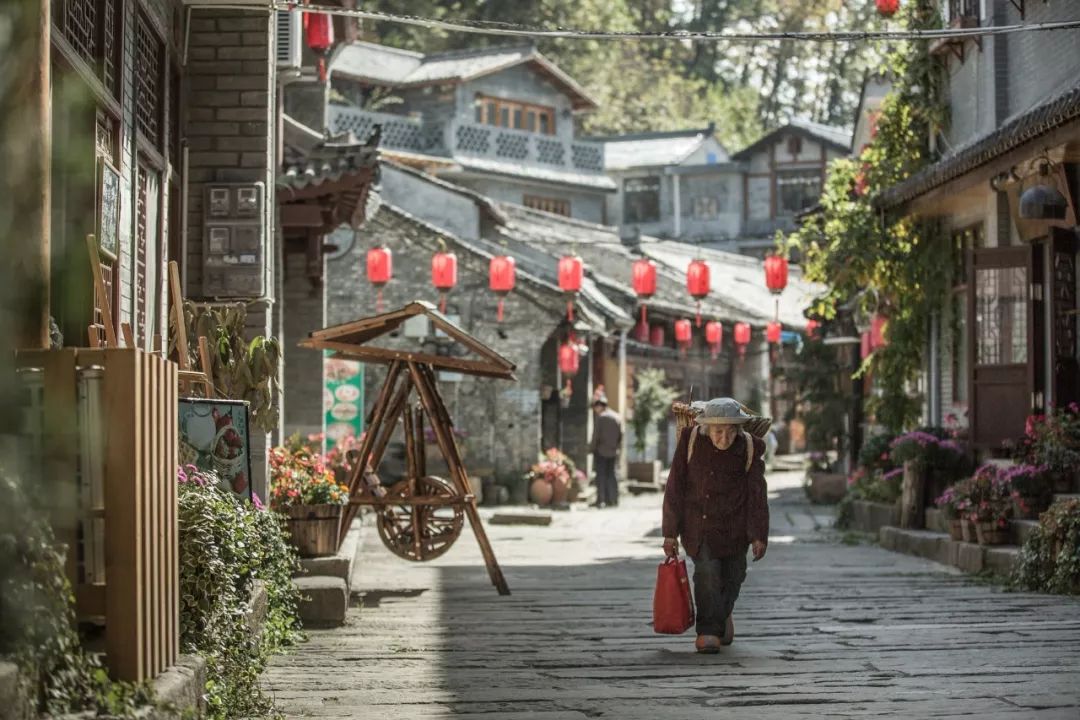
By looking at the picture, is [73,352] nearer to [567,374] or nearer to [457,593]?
[457,593]

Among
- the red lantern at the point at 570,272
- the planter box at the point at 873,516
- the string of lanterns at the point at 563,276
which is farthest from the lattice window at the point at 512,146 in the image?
the planter box at the point at 873,516

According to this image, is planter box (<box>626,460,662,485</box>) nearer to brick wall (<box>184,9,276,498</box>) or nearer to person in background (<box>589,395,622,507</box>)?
person in background (<box>589,395,622,507</box>)

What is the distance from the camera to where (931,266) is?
21156 mm

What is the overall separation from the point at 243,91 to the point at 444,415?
2982 mm

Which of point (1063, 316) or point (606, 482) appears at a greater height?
point (1063, 316)

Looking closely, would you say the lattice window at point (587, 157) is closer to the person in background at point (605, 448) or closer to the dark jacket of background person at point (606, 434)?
the person in background at point (605, 448)

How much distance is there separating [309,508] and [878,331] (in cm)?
1438

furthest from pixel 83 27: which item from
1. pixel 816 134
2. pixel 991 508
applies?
pixel 816 134

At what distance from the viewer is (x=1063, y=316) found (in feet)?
54.5

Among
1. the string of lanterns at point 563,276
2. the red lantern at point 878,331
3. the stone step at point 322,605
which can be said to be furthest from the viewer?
the string of lanterns at point 563,276

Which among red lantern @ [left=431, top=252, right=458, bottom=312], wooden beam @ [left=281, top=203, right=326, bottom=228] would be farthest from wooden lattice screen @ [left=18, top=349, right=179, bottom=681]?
red lantern @ [left=431, top=252, right=458, bottom=312]

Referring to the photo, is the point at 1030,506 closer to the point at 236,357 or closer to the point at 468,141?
the point at 236,357

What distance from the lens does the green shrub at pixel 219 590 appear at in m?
7.25

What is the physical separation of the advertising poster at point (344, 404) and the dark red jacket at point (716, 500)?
1541 centimetres
